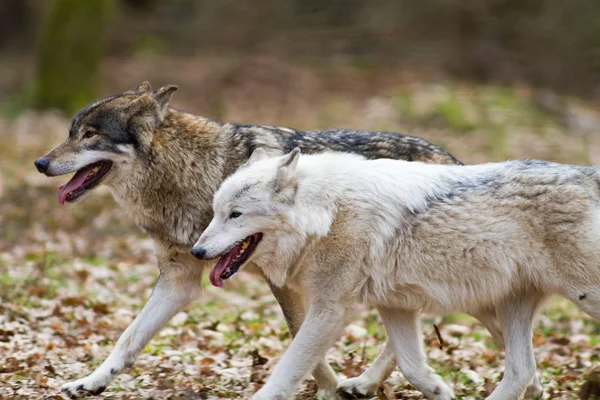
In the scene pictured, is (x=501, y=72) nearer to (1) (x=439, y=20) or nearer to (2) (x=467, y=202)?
(1) (x=439, y=20)

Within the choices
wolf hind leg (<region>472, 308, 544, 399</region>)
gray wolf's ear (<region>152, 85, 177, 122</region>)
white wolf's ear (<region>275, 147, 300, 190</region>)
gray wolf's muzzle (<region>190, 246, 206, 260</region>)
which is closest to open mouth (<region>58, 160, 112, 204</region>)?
gray wolf's ear (<region>152, 85, 177, 122</region>)

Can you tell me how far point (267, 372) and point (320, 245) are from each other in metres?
1.58

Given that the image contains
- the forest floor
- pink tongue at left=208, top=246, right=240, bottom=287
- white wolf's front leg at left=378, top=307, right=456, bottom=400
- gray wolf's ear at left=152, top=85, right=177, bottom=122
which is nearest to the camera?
pink tongue at left=208, top=246, right=240, bottom=287

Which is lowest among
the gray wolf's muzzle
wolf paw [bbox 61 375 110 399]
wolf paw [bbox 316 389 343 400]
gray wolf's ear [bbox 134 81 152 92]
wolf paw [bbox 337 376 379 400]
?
wolf paw [bbox 61 375 110 399]

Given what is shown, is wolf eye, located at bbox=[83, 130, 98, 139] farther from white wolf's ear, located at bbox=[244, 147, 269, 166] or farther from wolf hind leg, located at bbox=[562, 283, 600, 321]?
wolf hind leg, located at bbox=[562, 283, 600, 321]

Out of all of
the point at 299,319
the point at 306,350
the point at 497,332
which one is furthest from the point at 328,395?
the point at 497,332

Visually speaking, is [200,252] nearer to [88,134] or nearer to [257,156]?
[257,156]

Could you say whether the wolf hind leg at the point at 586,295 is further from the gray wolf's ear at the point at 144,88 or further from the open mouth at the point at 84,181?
the gray wolf's ear at the point at 144,88

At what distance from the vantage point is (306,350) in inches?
197

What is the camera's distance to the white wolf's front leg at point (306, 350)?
498cm

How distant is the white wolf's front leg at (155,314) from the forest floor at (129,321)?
0.70ft

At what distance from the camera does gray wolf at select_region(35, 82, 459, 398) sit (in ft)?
18.6

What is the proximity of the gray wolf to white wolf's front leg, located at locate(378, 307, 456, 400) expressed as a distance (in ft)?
2.06

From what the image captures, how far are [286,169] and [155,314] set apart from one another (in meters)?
1.44
